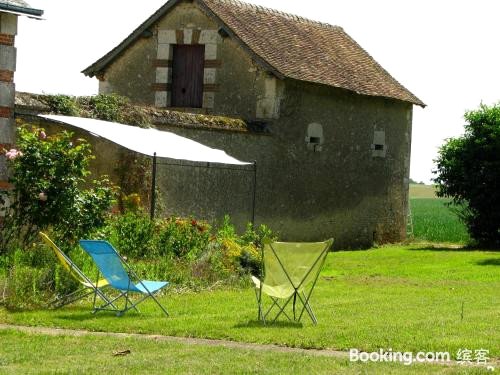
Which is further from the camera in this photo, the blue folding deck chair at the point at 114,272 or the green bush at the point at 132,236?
the green bush at the point at 132,236

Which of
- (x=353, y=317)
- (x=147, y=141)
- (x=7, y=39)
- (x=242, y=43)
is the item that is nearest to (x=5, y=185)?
(x=7, y=39)

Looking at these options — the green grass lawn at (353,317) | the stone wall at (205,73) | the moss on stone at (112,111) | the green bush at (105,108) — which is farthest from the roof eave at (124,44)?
the green grass lawn at (353,317)

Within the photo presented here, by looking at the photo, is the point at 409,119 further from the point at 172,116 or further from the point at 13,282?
the point at 13,282

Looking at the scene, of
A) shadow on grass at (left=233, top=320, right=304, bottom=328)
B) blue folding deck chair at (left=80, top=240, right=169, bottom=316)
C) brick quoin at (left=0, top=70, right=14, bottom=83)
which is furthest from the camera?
brick quoin at (left=0, top=70, right=14, bottom=83)

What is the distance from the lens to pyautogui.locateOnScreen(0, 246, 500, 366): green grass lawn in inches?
338

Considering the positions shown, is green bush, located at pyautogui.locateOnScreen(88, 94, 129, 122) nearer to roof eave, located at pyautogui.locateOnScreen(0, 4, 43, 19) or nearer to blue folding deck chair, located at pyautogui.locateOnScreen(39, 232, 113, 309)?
roof eave, located at pyautogui.locateOnScreen(0, 4, 43, 19)

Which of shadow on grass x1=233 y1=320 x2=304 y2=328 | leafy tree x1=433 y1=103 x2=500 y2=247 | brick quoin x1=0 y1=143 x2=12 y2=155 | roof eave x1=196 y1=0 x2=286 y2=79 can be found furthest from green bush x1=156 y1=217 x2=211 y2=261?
leafy tree x1=433 y1=103 x2=500 y2=247

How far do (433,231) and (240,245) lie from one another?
13125mm

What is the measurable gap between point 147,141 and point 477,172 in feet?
32.1

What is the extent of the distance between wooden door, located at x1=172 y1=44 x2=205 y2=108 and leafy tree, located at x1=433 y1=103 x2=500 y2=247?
575 centimetres

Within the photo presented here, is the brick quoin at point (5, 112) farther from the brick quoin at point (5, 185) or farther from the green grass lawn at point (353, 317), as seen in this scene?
the green grass lawn at point (353, 317)

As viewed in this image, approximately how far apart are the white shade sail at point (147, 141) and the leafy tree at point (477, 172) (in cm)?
830

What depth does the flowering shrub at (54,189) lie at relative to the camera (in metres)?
12.2
